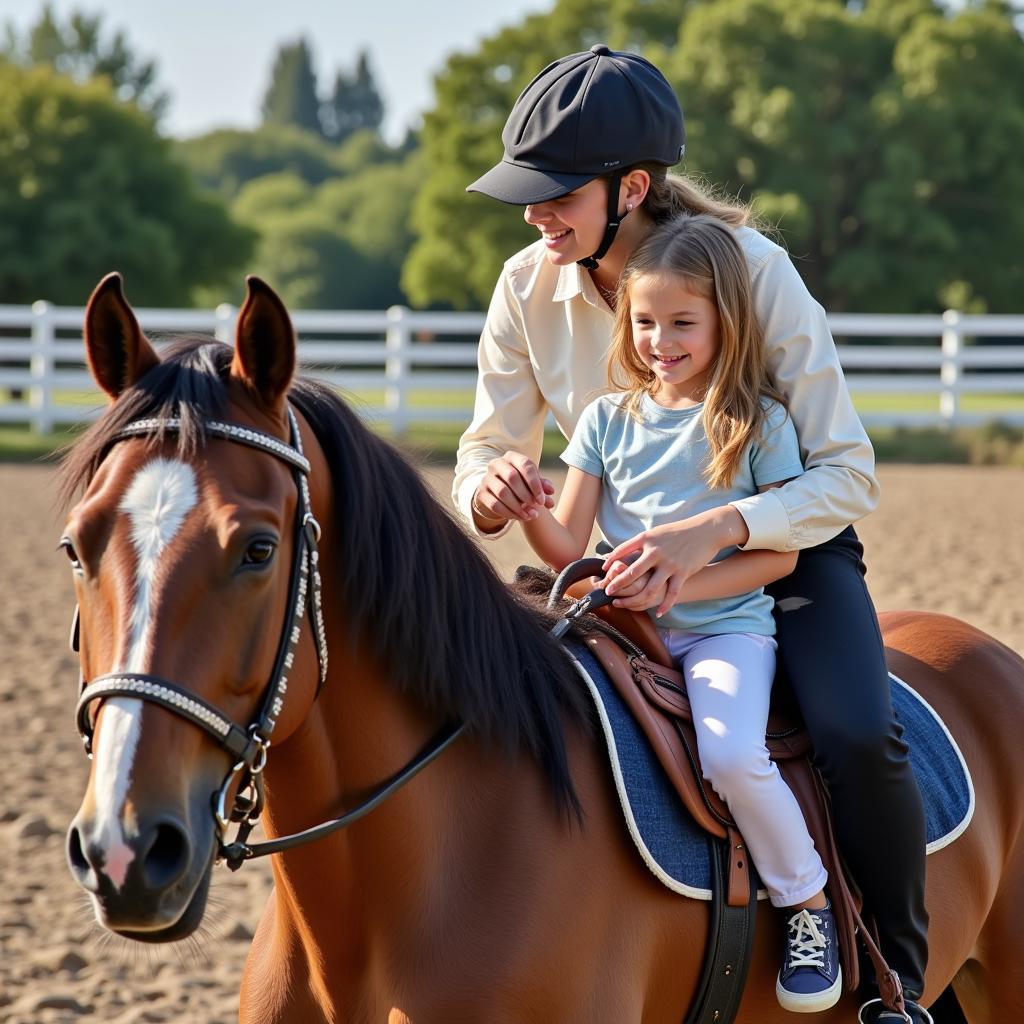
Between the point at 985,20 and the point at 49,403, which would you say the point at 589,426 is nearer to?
the point at 49,403

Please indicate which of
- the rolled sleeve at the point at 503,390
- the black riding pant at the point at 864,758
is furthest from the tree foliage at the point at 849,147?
the black riding pant at the point at 864,758

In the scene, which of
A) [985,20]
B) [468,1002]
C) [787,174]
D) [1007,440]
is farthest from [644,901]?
[985,20]

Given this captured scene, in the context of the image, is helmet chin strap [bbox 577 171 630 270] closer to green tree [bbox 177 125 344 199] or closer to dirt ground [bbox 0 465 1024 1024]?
dirt ground [bbox 0 465 1024 1024]

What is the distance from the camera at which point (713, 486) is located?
107 inches

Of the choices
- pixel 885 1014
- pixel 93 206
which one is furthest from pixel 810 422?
pixel 93 206

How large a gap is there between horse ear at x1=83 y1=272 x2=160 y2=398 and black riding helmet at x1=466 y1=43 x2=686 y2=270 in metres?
0.93

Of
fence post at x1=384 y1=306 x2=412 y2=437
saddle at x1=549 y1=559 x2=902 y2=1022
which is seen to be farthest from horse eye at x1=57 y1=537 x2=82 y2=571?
fence post at x1=384 y1=306 x2=412 y2=437

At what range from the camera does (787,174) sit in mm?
30016

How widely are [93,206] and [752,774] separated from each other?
91.1ft

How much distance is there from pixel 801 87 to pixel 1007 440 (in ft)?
52.6

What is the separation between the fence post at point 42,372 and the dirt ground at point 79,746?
130 inches

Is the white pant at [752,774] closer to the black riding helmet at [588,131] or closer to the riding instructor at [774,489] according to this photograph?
the riding instructor at [774,489]

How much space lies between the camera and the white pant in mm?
2510

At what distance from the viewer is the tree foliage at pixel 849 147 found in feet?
97.0
